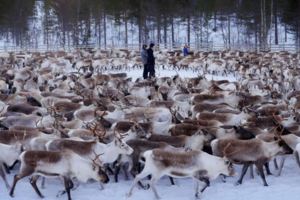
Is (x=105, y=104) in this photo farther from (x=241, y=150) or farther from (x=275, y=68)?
(x=275, y=68)

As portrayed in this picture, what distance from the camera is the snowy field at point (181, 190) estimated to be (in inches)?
286

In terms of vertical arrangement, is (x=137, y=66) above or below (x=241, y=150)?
above

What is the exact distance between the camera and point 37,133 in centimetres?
838

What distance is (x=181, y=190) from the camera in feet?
24.9

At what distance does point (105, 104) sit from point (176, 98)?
226 cm

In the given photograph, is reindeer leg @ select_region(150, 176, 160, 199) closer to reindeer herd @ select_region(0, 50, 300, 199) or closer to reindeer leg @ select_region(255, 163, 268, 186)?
reindeer herd @ select_region(0, 50, 300, 199)

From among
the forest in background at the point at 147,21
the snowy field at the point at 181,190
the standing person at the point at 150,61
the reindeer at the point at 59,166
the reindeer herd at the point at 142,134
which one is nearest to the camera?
the reindeer at the point at 59,166

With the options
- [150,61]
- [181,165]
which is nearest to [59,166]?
[181,165]

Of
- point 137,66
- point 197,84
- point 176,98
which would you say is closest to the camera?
point 176,98

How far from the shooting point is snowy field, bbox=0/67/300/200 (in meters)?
7.26

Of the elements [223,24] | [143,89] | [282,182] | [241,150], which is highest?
[223,24]

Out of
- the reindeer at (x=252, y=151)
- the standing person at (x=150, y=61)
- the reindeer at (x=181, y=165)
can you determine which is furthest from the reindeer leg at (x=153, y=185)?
the standing person at (x=150, y=61)

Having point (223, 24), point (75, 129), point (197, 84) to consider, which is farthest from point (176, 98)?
point (223, 24)

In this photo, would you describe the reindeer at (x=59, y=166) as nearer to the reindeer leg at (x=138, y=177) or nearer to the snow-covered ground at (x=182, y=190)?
the snow-covered ground at (x=182, y=190)
